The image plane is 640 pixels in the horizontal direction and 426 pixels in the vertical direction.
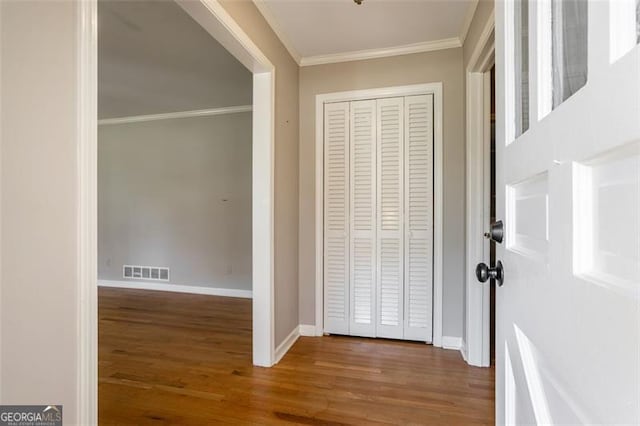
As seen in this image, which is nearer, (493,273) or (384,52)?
(493,273)

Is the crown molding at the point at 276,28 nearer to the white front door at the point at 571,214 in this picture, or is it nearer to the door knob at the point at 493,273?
the white front door at the point at 571,214

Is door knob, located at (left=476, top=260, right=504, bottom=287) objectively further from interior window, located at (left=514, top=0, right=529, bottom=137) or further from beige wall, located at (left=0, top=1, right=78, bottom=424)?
beige wall, located at (left=0, top=1, right=78, bottom=424)

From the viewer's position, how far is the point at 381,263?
8.83 ft

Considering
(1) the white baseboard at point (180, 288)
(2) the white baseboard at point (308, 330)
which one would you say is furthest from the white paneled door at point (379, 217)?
(1) the white baseboard at point (180, 288)

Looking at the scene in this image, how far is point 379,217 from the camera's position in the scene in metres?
2.69

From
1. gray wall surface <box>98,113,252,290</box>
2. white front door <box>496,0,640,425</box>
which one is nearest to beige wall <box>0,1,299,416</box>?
white front door <box>496,0,640,425</box>

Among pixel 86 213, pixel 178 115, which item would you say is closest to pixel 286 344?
pixel 86 213

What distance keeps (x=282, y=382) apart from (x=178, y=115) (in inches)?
153

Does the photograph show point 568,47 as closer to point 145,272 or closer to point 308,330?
point 308,330

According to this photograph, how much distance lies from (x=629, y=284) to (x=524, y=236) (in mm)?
359

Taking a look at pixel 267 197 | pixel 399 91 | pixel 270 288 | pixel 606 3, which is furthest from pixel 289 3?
pixel 606 3

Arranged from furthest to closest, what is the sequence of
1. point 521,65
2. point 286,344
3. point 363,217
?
point 363,217, point 286,344, point 521,65

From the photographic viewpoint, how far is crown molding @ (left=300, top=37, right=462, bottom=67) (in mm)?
2498

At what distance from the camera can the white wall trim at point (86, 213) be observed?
0.91 metres
